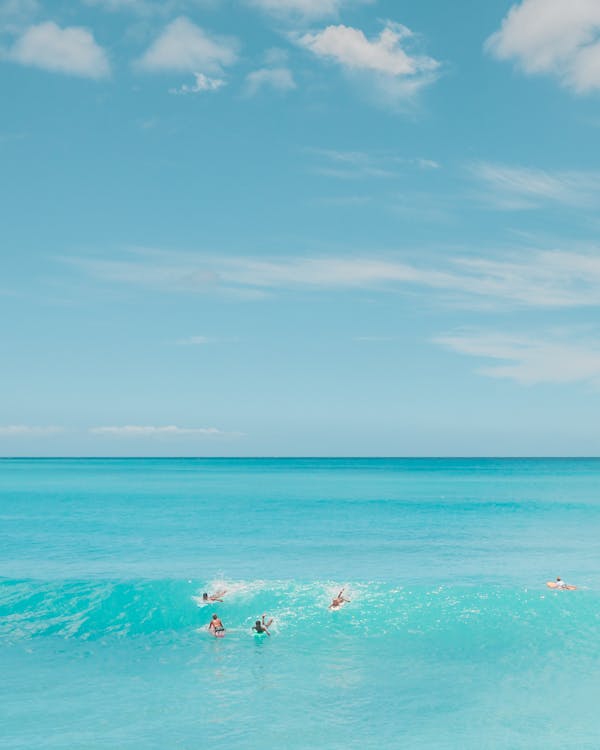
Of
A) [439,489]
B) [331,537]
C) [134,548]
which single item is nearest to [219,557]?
[134,548]

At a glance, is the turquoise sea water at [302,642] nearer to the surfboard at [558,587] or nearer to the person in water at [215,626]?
the surfboard at [558,587]

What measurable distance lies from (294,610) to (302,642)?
12.7 ft

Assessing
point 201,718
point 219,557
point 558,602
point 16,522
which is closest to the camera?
point 201,718

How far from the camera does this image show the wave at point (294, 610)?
28516 millimetres

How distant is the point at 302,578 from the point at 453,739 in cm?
1979

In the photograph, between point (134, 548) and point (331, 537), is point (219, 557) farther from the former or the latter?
point (331, 537)

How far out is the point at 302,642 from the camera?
2698 centimetres

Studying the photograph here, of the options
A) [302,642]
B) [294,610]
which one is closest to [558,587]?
[294,610]

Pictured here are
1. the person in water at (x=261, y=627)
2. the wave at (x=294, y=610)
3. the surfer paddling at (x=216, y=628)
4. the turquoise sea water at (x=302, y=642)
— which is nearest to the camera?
the turquoise sea water at (x=302, y=642)

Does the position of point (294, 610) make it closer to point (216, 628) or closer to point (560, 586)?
point (216, 628)

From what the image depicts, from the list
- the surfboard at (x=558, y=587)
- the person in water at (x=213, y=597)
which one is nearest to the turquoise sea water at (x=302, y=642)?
the surfboard at (x=558, y=587)

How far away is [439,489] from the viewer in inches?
4801

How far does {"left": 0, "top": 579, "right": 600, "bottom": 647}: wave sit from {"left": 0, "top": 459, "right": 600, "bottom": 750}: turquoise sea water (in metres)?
0.11

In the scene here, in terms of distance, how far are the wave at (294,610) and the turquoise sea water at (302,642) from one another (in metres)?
0.11
